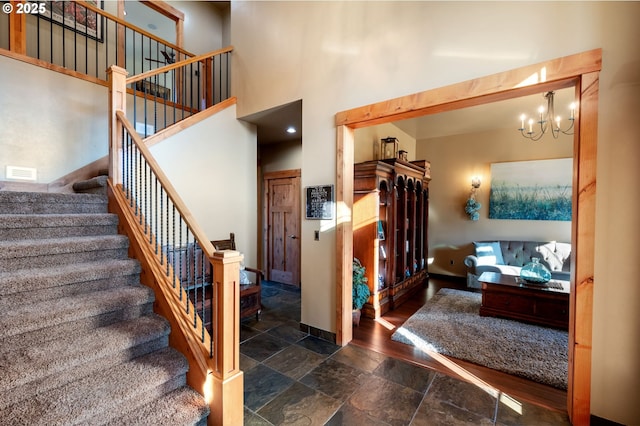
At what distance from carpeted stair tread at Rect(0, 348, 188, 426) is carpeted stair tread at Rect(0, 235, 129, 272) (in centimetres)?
98

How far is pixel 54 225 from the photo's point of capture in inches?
88.7

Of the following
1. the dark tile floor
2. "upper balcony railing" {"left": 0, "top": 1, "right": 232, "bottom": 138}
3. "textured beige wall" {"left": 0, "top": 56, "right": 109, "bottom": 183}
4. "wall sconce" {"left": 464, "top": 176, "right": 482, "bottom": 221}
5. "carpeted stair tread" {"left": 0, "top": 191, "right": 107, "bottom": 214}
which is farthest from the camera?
"wall sconce" {"left": 464, "top": 176, "right": 482, "bottom": 221}

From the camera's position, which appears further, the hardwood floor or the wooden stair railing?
the hardwood floor

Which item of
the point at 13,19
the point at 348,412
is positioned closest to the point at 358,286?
the point at 348,412

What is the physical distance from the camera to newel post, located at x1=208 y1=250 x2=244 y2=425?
165cm

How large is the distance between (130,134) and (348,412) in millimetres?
2895

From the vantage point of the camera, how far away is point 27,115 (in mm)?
3115

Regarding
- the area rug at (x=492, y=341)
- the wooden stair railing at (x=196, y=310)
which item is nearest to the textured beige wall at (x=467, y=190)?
the area rug at (x=492, y=341)

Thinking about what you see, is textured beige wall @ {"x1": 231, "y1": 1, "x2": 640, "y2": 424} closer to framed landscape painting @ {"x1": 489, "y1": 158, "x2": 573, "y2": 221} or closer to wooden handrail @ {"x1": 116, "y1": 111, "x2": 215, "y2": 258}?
wooden handrail @ {"x1": 116, "y1": 111, "x2": 215, "y2": 258}

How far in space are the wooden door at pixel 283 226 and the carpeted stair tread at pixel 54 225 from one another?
3077 mm

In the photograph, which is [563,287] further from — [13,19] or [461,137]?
[13,19]

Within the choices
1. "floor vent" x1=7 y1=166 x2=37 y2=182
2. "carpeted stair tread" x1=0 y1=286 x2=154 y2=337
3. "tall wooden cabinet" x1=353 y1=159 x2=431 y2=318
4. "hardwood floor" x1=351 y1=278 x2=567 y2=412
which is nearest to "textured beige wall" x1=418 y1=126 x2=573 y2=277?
"tall wooden cabinet" x1=353 y1=159 x2=431 y2=318

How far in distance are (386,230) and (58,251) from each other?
3568 millimetres

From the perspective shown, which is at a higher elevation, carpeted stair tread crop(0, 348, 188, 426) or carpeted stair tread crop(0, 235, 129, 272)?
carpeted stair tread crop(0, 235, 129, 272)
